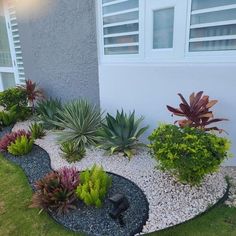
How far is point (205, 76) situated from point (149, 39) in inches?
53.0

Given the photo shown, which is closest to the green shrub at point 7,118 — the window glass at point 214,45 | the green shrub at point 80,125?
the green shrub at point 80,125

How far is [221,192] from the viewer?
11.0ft

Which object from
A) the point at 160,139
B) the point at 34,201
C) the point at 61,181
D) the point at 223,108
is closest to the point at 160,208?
the point at 160,139

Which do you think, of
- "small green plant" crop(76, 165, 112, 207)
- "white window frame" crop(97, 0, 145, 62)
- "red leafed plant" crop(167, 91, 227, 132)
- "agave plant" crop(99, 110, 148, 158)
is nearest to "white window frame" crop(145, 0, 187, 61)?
"white window frame" crop(97, 0, 145, 62)

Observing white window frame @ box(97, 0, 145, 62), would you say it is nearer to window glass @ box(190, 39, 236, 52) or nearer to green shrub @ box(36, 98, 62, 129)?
window glass @ box(190, 39, 236, 52)

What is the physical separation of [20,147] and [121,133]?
2177mm

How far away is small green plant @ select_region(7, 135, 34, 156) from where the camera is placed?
4.80 meters

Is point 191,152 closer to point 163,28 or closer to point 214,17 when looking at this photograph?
point 214,17

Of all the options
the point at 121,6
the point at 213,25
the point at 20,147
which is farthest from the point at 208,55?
the point at 20,147

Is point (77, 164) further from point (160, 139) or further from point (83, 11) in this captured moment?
point (83, 11)

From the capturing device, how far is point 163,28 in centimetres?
429

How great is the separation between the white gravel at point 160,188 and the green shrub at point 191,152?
0.31 meters

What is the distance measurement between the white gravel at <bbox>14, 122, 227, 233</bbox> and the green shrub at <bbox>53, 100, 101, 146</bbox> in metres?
0.41

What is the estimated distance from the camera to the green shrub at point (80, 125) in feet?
16.3
